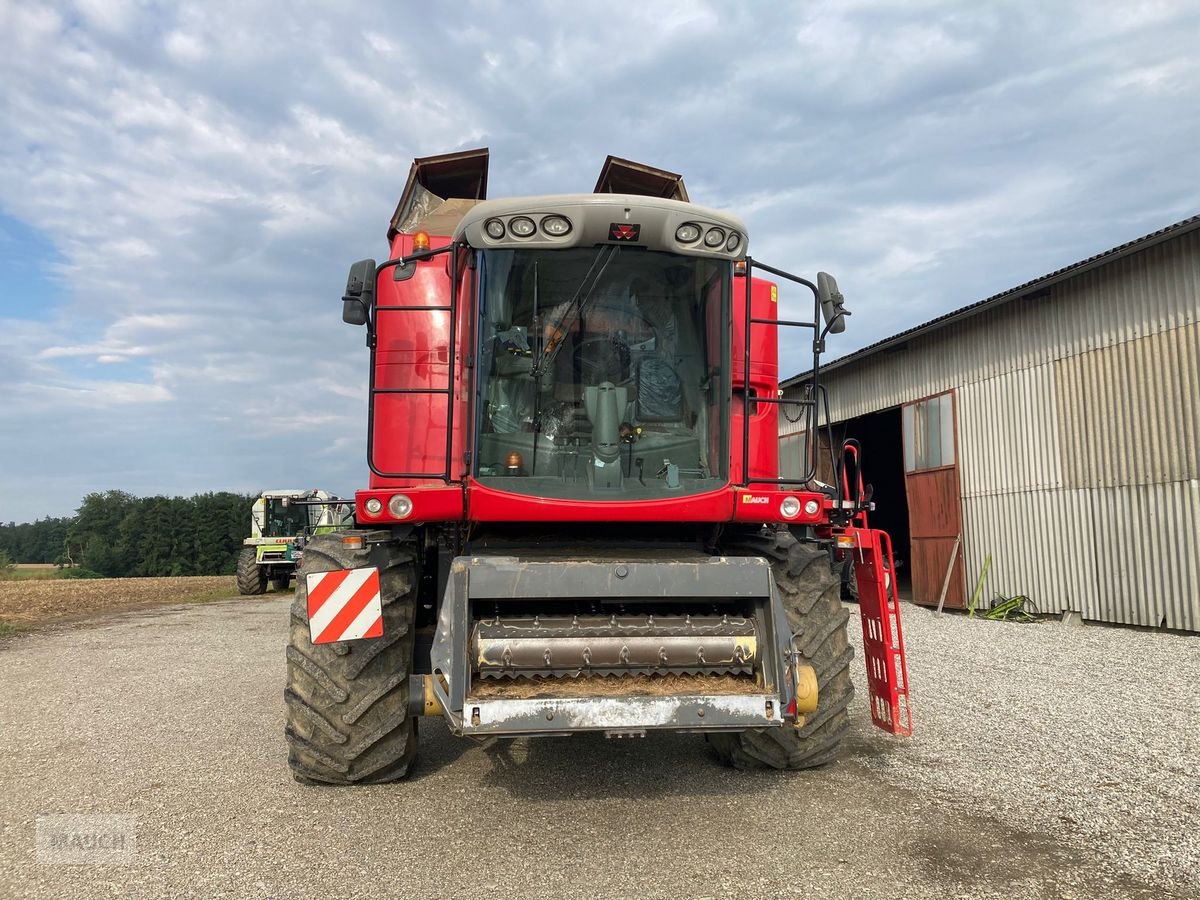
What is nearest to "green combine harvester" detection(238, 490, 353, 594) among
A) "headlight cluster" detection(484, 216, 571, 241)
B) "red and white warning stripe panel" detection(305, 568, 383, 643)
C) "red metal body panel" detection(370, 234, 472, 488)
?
"red metal body panel" detection(370, 234, 472, 488)

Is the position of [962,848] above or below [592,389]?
below

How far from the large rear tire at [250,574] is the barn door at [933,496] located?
1774cm

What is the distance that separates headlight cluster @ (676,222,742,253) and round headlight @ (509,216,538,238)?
762 mm

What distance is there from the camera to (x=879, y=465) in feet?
74.0

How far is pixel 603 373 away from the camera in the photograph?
4.77 metres

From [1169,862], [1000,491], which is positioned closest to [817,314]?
[1169,862]

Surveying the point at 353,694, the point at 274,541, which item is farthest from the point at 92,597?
the point at 353,694

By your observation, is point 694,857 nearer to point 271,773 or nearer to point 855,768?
point 855,768

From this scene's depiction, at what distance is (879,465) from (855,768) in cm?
1844

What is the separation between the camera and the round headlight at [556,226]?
4.34 m

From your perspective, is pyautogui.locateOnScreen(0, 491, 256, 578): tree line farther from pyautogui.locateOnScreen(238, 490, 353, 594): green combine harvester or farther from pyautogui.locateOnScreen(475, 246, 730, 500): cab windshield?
pyautogui.locateOnScreen(475, 246, 730, 500): cab windshield

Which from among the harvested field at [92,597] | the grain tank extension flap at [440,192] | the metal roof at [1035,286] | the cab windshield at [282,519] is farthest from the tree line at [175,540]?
the grain tank extension flap at [440,192]

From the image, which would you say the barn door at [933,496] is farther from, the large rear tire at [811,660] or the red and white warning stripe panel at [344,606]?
the red and white warning stripe panel at [344,606]
